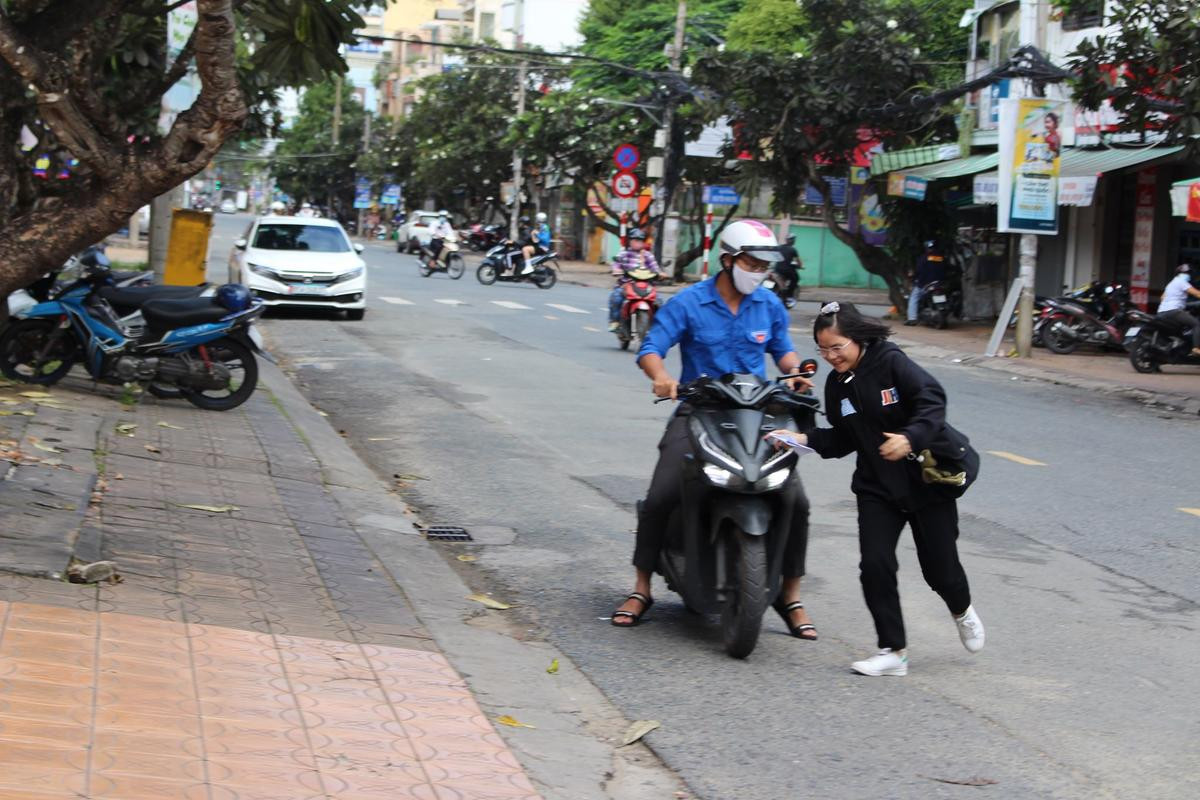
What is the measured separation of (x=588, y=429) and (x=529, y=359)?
18.3 feet

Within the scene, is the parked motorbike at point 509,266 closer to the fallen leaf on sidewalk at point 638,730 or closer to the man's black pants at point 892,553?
the man's black pants at point 892,553

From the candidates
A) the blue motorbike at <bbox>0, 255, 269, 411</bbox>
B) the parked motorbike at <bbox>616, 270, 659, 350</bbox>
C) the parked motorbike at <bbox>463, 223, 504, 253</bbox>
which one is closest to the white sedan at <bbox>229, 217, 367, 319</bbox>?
the parked motorbike at <bbox>616, 270, 659, 350</bbox>

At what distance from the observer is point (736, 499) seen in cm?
571

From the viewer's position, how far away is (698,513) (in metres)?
5.89

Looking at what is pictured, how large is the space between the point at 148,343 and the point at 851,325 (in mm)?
7728

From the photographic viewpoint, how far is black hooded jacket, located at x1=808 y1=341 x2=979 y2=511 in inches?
219

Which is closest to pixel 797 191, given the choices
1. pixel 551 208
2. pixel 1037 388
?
pixel 1037 388

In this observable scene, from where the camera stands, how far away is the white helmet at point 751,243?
6.08 m

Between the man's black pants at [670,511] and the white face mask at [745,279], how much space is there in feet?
1.98

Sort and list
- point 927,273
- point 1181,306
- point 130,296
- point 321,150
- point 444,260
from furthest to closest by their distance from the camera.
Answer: point 321,150 < point 444,260 < point 927,273 < point 1181,306 < point 130,296

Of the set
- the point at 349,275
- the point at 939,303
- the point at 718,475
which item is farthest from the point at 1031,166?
the point at 718,475

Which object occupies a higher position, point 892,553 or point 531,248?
point 531,248

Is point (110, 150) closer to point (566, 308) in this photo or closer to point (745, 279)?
point (745, 279)

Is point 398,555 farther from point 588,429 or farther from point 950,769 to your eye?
point 588,429
